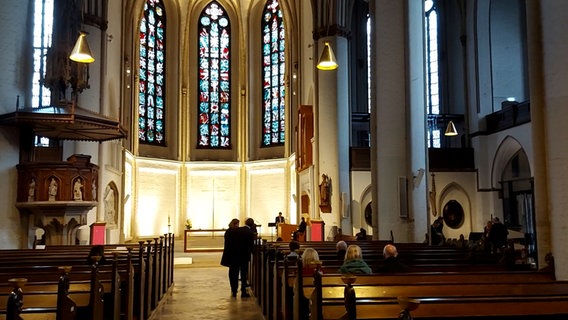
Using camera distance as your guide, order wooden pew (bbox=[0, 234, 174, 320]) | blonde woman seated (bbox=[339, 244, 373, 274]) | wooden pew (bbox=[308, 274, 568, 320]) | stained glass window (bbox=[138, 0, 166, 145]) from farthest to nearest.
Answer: stained glass window (bbox=[138, 0, 166, 145]) < blonde woman seated (bbox=[339, 244, 373, 274]) < wooden pew (bbox=[0, 234, 174, 320]) < wooden pew (bbox=[308, 274, 568, 320])

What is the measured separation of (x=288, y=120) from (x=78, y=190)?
16.0 metres

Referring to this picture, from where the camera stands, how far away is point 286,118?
2698 centimetres

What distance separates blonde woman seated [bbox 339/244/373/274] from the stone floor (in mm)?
2380

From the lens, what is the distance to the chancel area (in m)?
11.2

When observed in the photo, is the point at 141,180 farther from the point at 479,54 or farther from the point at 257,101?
the point at 479,54

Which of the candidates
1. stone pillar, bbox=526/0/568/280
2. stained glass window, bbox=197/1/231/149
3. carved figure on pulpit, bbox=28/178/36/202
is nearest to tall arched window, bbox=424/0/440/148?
stained glass window, bbox=197/1/231/149

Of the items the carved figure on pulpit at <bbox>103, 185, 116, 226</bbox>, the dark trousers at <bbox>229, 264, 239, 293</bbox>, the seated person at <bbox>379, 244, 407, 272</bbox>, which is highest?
the carved figure on pulpit at <bbox>103, 185, 116, 226</bbox>

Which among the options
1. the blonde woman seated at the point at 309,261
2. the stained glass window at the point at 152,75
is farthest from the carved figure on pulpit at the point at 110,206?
the blonde woman seated at the point at 309,261

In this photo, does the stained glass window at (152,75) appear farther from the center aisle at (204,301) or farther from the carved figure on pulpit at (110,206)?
the center aisle at (204,301)

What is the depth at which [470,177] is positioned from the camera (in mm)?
21047

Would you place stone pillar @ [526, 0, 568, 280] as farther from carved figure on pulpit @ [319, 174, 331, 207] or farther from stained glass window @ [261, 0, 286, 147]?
stained glass window @ [261, 0, 286, 147]

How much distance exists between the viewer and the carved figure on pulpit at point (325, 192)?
1938cm

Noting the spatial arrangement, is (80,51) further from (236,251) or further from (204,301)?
(204,301)

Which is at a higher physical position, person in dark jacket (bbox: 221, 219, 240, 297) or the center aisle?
person in dark jacket (bbox: 221, 219, 240, 297)
